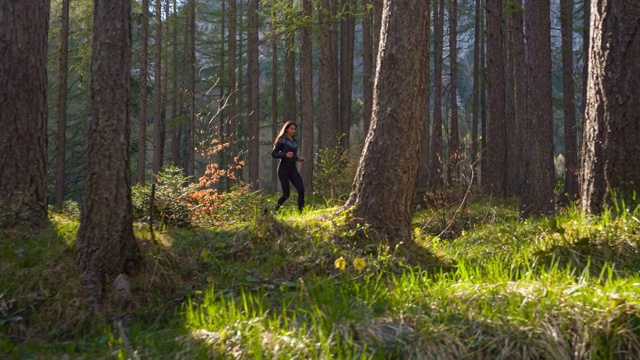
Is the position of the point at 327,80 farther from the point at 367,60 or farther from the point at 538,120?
the point at 538,120

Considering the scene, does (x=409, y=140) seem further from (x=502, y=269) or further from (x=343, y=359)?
(x=343, y=359)

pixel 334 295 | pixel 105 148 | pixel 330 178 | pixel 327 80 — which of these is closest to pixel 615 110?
pixel 334 295

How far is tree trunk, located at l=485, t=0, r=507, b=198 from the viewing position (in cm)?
1800

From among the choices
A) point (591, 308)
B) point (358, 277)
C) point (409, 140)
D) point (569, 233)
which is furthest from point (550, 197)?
point (591, 308)

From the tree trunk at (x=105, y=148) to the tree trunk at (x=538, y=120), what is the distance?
27.4 feet

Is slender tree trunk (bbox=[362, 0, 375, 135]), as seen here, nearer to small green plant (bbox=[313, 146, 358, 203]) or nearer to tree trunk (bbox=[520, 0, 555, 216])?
small green plant (bbox=[313, 146, 358, 203])

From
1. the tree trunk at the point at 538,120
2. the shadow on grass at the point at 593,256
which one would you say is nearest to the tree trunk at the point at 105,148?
the shadow on grass at the point at 593,256

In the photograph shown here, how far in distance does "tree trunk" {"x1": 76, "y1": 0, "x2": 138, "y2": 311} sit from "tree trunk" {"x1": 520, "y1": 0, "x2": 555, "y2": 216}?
27.4ft

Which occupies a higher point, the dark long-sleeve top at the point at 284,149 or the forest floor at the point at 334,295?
the dark long-sleeve top at the point at 284,149

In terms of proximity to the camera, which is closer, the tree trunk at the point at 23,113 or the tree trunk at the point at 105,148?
the tree trunk at the point at 105,148

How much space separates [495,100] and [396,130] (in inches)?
492

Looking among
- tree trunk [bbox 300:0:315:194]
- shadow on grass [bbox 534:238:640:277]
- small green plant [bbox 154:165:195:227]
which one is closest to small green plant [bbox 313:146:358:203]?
tree trunk [bbox 300:0:315:194]

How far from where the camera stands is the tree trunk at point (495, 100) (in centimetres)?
1800

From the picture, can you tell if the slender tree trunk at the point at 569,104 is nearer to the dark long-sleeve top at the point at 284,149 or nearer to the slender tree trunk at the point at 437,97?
the slender tree trunk at the point at 437,97
